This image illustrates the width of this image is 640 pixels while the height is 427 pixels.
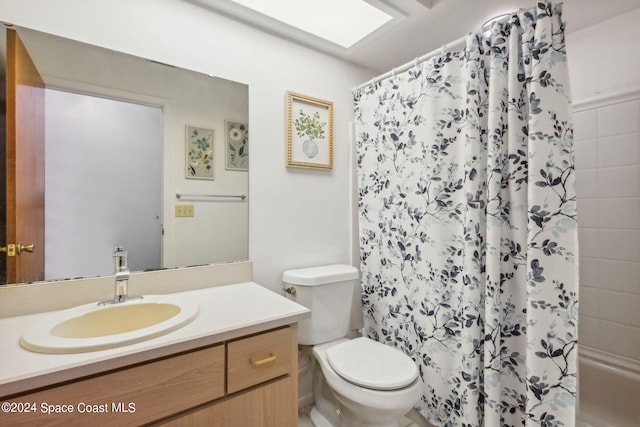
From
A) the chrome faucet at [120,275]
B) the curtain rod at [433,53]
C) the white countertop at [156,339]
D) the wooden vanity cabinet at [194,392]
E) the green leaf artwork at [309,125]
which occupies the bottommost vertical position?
the wooden vanity cabinet at [194,392]

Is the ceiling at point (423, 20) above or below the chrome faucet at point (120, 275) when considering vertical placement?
above

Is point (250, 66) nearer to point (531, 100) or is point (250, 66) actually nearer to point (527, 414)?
point (531, 100)

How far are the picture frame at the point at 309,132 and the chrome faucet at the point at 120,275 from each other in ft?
3.05

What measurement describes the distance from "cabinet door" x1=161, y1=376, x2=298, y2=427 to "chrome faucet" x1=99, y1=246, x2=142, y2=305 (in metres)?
0.52

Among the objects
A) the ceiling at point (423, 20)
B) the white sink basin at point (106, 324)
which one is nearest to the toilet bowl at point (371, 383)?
the white sink basin at point (106, 324)

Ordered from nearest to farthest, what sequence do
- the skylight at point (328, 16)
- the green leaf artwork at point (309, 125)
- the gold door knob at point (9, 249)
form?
1. the gold door knob at point (9, 249)
2. the skylight at point (328, 16)
3. the green leaf artwork at point (309, 125)

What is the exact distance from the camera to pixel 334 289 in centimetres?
165

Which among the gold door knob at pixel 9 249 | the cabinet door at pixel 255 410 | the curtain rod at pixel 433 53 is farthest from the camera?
the curtain rod at pixel 433 53

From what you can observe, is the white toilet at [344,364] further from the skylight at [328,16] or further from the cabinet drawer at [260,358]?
the skylight at [328,16]

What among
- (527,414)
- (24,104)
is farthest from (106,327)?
(527,414)

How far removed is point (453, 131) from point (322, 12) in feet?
3.08

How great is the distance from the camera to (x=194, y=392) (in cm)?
87

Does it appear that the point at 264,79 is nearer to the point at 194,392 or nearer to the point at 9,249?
the point at 9,249

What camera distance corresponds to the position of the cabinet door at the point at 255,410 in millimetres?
881
